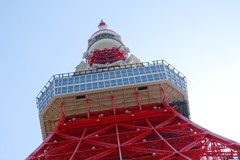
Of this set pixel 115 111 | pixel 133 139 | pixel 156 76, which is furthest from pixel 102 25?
pixel 133 139

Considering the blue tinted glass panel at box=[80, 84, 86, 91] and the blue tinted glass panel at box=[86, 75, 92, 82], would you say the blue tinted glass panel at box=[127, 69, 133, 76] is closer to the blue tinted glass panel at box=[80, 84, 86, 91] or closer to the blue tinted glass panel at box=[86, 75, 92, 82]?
the blue tinted glass panel at box=[86, 75, 92, 82]

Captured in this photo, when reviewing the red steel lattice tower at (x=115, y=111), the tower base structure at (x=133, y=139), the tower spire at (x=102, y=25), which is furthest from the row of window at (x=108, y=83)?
the tower spire at (x=102, y=25)

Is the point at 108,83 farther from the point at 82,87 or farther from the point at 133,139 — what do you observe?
the point at 133,139

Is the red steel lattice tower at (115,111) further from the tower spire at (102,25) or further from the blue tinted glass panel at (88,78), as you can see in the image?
the tower spire at (102,25)

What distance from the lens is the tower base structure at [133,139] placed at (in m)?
21.1

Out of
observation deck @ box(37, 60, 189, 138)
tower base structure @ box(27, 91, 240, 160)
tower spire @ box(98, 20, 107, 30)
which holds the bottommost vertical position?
tower base structure @ box(27, 91, 240, 160)

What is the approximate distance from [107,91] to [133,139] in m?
7.31

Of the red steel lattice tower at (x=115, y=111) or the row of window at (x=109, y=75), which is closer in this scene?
the red steel lattice tower at (x=115, y=111)

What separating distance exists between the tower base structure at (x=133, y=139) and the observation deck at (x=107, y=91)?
2.02 ft

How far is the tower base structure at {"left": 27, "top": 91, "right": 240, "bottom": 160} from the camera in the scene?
21078 millimetres

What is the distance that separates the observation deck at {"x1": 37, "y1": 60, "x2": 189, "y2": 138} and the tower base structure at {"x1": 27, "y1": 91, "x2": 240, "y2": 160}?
0.62m

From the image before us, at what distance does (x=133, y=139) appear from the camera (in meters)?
24.2

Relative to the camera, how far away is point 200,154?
2075 cm

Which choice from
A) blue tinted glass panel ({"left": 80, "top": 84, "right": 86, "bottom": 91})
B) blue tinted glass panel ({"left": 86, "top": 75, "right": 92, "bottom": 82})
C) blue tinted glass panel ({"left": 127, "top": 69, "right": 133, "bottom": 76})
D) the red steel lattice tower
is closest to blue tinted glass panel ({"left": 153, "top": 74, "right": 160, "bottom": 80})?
the red steel lattice tower
